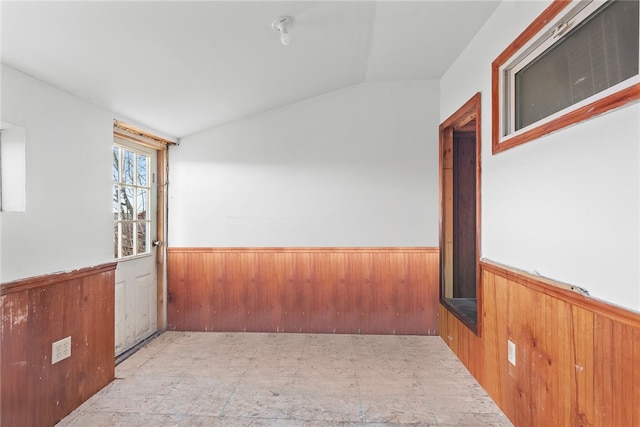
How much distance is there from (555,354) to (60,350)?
266 cm

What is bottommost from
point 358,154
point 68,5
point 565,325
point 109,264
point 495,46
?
point 565,325

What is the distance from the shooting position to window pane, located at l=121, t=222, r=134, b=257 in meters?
2.79

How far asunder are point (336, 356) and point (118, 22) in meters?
2.64

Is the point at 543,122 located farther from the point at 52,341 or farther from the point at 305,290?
the point at 52,341

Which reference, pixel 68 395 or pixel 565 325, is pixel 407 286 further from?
pixel 68 395

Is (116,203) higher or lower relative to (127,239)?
higher

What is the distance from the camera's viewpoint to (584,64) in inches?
54.2

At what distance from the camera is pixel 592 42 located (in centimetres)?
134

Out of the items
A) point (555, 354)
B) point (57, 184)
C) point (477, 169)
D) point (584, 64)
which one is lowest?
point (555, 354)

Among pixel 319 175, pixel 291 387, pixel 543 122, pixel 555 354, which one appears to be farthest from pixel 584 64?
pixel 291 387

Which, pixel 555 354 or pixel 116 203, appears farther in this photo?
pixel 116 203

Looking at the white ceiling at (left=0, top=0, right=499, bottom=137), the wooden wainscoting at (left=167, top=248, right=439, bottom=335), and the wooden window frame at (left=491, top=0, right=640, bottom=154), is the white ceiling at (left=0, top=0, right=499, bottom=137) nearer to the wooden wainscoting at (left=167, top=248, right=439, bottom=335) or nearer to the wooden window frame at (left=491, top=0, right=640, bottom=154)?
the wooden window frame at (left=491, top=0, right=640, bottom=154)

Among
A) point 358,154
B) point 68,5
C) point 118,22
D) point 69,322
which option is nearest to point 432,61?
point 358,154

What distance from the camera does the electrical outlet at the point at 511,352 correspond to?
5.97 ft
